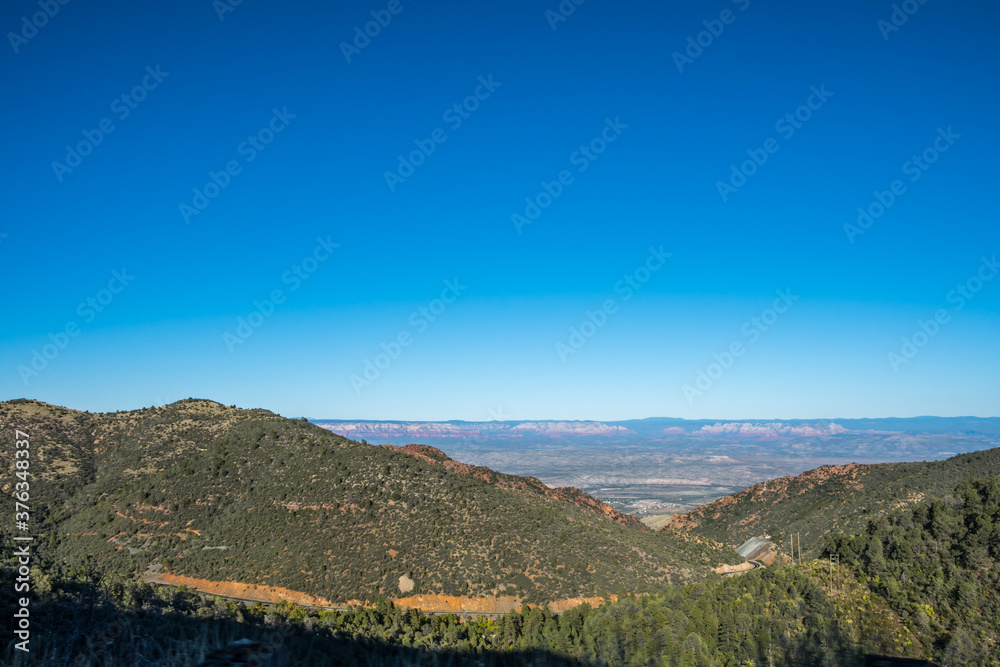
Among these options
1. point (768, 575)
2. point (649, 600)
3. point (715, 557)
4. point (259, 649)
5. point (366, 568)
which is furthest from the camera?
point (715, 557)

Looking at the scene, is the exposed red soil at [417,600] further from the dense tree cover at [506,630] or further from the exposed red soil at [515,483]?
the exposed red soil at [515,483]

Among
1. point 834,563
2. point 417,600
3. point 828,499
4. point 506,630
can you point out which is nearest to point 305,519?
point 417,600

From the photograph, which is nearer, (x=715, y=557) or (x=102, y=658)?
(x=102, y=658)

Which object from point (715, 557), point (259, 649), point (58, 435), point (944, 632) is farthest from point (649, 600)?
point (58, 435)

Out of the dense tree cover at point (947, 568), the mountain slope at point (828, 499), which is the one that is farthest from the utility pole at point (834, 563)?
the mountain slope at point (828, 499)

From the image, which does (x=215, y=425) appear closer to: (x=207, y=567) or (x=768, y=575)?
(x=207, y=567)

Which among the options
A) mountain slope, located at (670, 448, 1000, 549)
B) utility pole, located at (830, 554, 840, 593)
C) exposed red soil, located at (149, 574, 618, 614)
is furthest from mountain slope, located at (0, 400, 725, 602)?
utility pole, located at (830, 554, 840, 593)
